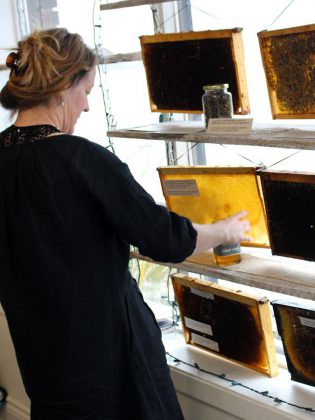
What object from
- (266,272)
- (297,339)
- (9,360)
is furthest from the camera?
(9,360)

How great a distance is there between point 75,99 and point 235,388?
0.96 meters

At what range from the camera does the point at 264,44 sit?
5.38 feet

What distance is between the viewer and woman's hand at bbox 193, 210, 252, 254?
165 centimetres

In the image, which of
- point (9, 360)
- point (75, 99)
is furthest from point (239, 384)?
→ point (9, 360)

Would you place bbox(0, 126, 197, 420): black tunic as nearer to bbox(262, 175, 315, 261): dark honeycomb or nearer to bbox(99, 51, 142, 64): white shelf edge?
bbox(262, 175, 315, 261): dark honeycomb

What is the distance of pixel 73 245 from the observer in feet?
5.08

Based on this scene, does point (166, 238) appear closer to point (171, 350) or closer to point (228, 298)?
point (228, 298)

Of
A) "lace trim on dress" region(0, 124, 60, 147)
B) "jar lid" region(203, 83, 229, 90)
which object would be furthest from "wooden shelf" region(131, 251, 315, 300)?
"lace trim on dress" region(0, 124, 60, 147)

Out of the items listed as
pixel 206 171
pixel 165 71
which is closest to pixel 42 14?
pixel 165 71

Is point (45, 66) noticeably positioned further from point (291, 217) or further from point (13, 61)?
point (291, 217)

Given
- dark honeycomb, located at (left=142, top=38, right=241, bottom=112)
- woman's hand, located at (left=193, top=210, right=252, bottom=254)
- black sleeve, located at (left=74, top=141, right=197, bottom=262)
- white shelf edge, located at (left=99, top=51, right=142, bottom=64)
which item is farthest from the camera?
white shelf edge, located at (left=99, top=51, right=142, bottom=64)

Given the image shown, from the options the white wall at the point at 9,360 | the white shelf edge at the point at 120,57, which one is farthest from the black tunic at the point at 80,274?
the white wall at the point at 9,360

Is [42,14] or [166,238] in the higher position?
[42,14]

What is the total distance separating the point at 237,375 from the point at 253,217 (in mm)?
515
